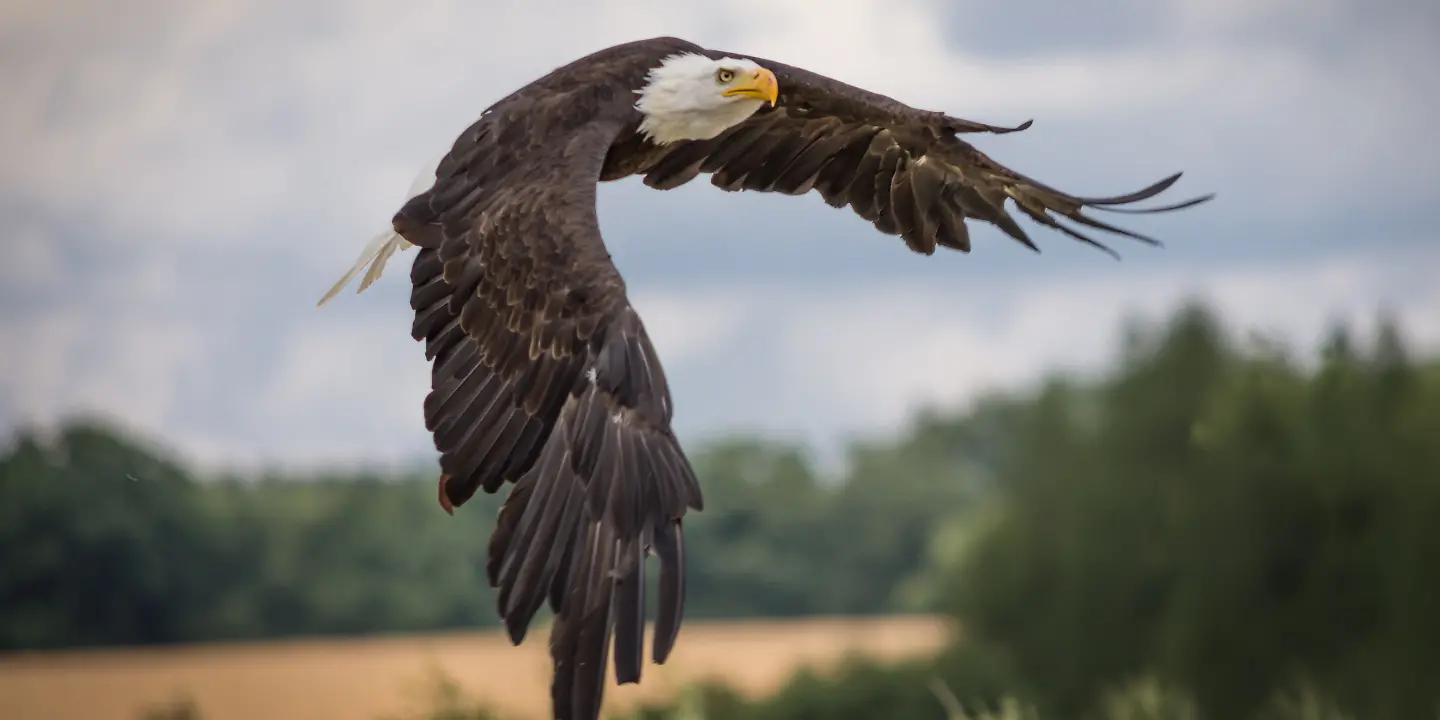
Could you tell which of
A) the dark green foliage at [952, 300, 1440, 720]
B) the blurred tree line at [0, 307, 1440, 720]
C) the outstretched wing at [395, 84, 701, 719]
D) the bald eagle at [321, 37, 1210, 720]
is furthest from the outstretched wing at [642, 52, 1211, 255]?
the dark green foliage at [952, 300, 1440, 720]

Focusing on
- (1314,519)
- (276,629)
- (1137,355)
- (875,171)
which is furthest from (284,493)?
(875,171)

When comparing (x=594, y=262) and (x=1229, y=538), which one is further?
(x=1229, y=538)

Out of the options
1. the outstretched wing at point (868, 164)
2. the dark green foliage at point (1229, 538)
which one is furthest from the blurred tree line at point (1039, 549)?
the outstretched wing at point (868, 164)

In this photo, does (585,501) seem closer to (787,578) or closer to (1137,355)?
(1137,355)

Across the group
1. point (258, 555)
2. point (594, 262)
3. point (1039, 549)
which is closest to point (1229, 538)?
point (1039, 549)

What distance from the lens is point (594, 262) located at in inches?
252

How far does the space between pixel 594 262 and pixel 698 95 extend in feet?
4.05

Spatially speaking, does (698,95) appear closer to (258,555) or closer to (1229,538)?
(1229,538)

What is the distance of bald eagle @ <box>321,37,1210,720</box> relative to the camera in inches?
230

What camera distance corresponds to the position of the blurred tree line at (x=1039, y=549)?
32938mm

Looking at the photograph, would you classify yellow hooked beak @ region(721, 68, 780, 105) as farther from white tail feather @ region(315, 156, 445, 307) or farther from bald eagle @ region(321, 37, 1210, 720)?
white tail feather @ region(315, 156, 445, 307)

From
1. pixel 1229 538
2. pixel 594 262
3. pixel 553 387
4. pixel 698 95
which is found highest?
pixel 698 95

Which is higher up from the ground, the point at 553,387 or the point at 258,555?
the point at 553,387

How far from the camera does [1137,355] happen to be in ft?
145
